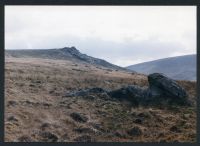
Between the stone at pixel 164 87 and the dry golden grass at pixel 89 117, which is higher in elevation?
the stone at pixel 164 87

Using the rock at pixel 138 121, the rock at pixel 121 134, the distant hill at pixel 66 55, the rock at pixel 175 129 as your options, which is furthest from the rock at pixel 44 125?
the distant hill at pixel 66 55

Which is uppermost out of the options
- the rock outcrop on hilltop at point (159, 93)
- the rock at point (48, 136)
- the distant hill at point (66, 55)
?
the rock outcrop on hilltop at point (159, 93)

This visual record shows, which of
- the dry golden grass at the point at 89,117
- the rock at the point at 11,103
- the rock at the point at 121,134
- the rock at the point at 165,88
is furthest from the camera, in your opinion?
the rock at the point at 165,88

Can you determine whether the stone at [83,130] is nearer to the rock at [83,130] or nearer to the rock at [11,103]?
the rock at [83,130]

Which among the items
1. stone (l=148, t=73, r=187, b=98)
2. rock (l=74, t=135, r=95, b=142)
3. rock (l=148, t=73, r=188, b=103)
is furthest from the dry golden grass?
stone (l=148, t=73, r=187, b=98)

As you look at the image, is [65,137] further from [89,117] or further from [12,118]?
[89,117]

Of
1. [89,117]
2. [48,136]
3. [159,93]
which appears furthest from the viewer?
[159,93]

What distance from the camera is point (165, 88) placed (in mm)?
27703

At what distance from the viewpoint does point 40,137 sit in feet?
66.4

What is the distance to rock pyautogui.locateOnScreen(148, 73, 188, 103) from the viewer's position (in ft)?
90.9

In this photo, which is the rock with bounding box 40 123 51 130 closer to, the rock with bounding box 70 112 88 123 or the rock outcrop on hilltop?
the rock with bounding box 70 112 88 123

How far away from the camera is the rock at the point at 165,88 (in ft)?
90.9

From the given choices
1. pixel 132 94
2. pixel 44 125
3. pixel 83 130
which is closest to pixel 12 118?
pixel 44 125

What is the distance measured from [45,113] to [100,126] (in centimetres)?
396
